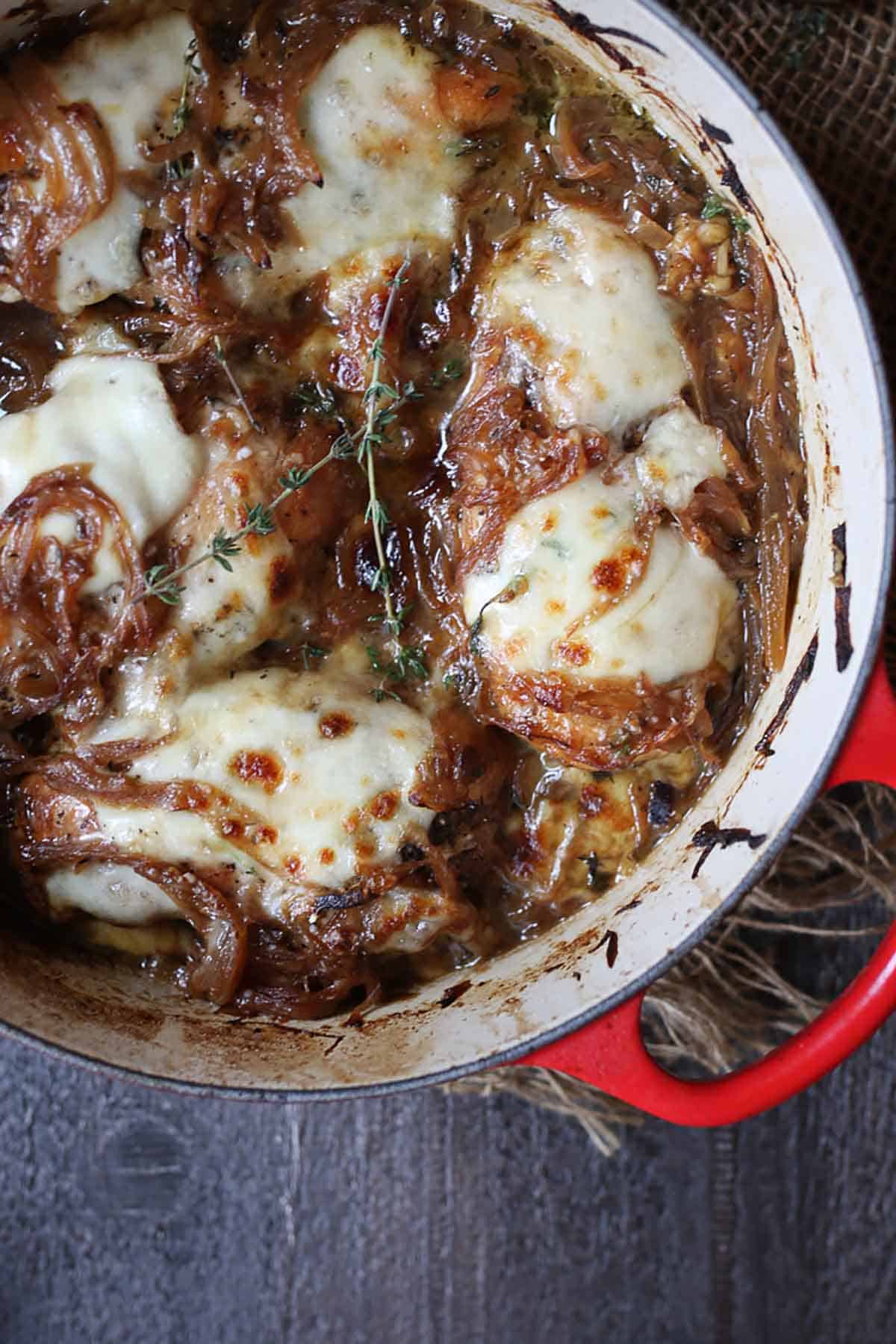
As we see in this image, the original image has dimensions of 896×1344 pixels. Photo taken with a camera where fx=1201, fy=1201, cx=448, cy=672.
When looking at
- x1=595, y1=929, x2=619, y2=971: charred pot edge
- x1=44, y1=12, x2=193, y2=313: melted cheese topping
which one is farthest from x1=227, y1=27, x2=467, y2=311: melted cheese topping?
x1=595, y1=929, x2=619, y2=971: charred pot edge

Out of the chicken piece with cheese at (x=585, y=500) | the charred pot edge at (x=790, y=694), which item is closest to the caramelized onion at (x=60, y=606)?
the chicken piece with cheese at (x=585, y=500)

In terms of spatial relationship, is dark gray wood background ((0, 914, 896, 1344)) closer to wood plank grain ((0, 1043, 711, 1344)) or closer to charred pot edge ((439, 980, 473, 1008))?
wood plank grain ((0, 1043, 711, 1344))

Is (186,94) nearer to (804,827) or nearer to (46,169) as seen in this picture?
(46,169)

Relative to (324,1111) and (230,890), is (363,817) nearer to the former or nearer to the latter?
(230,890)

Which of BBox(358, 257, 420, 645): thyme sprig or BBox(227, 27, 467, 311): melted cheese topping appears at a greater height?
BBox(227, 27, 467, 311): melted cheese topping

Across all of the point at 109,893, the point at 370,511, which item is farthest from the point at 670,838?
the point at 109,893

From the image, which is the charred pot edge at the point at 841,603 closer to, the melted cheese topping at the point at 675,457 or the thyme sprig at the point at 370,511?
the melted cheese topping at the point at 675,457
